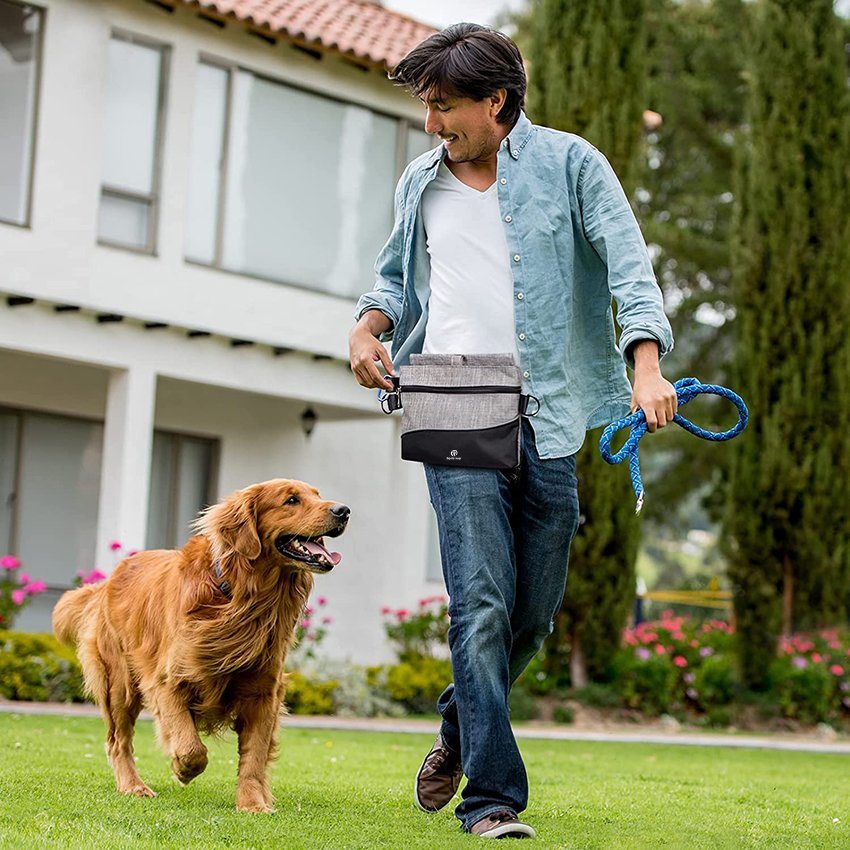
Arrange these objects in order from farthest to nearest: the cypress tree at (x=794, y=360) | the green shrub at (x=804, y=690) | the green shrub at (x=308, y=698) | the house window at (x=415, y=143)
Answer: the house window at (x=415, y=143) < the cypress tree at (x=794, y=360) < the green shrub at (x=804, y=690) < the green shrub at (x=308, y=698)

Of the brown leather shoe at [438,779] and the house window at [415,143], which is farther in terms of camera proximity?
the house window at [415,143]

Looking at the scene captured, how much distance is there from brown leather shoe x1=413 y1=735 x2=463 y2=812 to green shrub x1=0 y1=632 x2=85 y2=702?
7084 mm

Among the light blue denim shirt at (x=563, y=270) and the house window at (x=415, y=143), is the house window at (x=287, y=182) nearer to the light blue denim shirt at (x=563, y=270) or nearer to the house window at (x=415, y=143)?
the house window at (x=415, y=143)

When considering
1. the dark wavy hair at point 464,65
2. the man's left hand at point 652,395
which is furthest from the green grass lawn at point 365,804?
the dark wavy hair at point 464,65

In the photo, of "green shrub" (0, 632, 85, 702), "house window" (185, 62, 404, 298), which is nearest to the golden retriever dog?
"green shrub" (0, 632, 85, 702)

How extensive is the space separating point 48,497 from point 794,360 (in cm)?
750

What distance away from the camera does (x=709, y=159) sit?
26.8 metres

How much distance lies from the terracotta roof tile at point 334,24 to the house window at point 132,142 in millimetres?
740

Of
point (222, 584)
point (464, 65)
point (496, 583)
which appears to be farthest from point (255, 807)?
point (464, 65)

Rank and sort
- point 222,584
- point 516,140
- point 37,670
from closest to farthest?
1. point 516,140
2. point 222,584
3. point 37,670

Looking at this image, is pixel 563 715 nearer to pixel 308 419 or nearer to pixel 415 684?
pixel 415 684

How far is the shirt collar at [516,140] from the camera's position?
15.5 ft

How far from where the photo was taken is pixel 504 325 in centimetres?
467

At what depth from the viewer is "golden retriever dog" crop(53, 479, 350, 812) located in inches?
201
